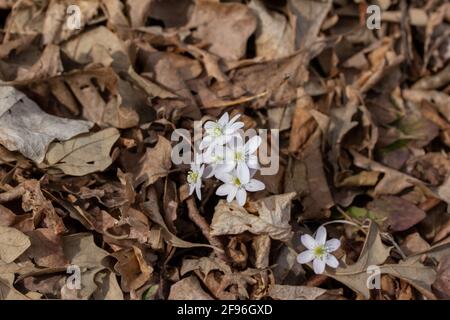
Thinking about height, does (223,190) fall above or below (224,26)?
below

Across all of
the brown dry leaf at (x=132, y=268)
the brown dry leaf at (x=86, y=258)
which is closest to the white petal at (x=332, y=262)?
the brown dry leaf at (x=132, y=268)

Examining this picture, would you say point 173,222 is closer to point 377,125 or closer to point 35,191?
point 35,191

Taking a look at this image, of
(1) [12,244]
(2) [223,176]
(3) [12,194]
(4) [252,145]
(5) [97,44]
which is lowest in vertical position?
(1) [12,244]

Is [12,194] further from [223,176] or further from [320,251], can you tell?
[320,251]

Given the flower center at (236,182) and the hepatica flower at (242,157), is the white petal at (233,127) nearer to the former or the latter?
the hepatica flower at (242,157)

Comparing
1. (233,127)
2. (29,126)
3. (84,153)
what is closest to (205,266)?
(233,127)

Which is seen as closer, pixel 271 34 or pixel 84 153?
pixel 84 153
